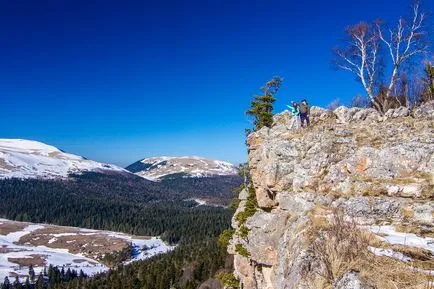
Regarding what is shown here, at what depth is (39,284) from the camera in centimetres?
12362

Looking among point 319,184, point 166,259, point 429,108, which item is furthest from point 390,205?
point 166,259

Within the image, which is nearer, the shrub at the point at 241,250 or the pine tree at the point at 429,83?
the pine tree at the point at 429,83

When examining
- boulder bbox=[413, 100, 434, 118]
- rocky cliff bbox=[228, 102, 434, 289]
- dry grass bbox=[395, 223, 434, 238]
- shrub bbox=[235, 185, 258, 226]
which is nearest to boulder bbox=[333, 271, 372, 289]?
rocky cliff bbox=[228, 102, 434, 289]

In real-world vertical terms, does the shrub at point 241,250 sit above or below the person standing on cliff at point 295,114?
below

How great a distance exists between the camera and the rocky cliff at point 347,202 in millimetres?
12078

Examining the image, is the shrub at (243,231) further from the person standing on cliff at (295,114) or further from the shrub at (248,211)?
the person standing on cliff at (295,114)

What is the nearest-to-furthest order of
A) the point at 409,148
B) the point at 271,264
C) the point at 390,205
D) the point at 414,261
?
the point at 414,261 < the point at 390,205 < the point at 409,148 < the point at 271,264

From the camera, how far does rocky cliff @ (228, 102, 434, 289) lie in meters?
12.1

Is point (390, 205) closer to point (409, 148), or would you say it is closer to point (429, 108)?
point (409, 148)

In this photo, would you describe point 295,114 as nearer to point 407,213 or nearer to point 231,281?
point 407,213

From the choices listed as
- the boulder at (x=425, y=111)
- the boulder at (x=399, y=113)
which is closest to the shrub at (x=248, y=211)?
the boulder at (x=399, y=113)

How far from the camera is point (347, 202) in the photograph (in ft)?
63.3

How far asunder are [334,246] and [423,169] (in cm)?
934

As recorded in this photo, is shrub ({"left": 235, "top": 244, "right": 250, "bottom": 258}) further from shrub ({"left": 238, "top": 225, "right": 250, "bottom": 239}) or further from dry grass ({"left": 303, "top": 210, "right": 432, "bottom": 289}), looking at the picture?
→ dry grass ({"left": 303, "top": 210, "right": 432, "bottom": 289})
